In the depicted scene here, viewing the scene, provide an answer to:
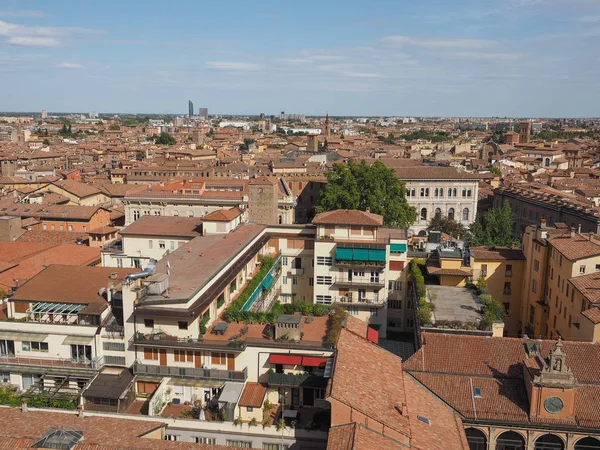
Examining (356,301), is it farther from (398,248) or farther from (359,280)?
(398,248)

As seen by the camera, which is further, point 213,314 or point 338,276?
point 338,276

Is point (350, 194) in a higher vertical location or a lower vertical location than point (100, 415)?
higher

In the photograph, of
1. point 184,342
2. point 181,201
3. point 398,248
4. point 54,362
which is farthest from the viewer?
point 181,201

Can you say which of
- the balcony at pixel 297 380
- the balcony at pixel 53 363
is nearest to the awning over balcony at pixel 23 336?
the balcony at pixel 53 363

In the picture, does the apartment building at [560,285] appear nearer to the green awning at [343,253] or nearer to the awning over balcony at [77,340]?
the green awning at [343,253]

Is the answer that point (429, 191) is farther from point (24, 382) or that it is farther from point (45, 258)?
point (24, 382)

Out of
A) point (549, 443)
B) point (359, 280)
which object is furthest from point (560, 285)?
point (549, 443)

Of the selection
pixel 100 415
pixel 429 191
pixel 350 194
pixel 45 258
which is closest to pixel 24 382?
pixel 100 415
